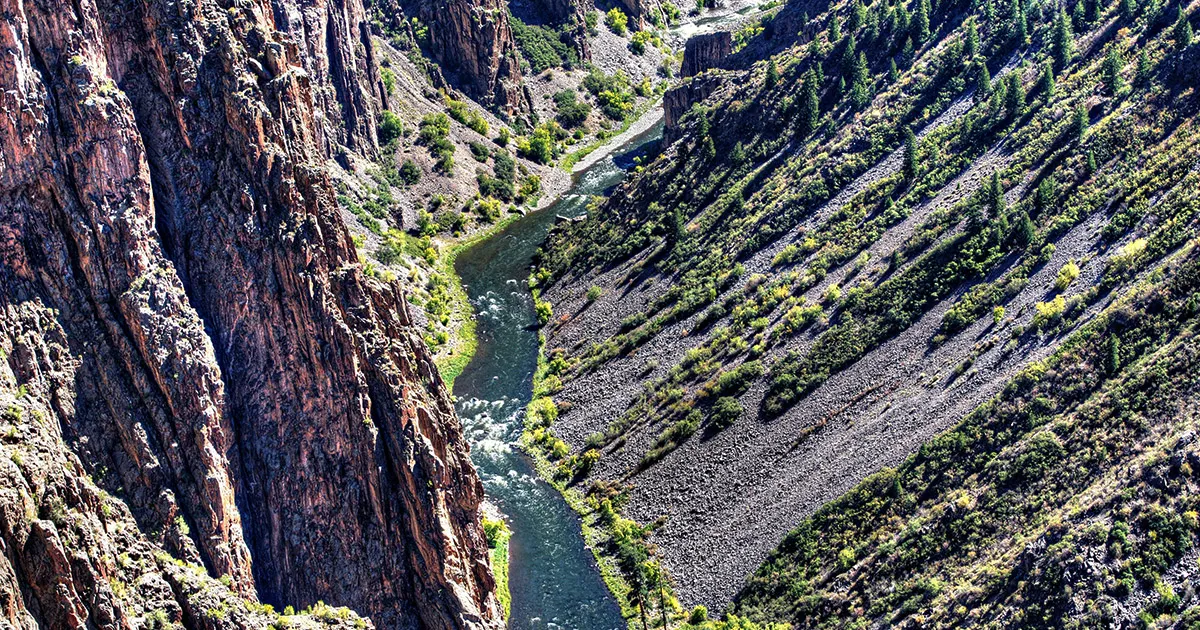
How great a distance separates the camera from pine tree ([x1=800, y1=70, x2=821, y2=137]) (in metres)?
143

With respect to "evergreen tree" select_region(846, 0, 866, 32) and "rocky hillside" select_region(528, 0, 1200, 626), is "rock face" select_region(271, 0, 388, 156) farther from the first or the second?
"evergreen tree" select_region(846, 0, 866, 32)

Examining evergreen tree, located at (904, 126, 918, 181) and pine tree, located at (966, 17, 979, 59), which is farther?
pine tree, located at (966, 17, 979, 59)

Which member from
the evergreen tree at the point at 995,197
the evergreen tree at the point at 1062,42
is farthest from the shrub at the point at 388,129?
the evergreen tree at the point at 995,197

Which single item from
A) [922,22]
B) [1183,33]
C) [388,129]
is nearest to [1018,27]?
[922,22]

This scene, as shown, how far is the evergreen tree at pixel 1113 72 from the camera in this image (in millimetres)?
120750

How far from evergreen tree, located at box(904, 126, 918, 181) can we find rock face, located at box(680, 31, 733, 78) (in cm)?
6470

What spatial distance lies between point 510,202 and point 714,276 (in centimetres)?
4848

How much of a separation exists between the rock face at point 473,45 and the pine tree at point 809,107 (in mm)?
57069

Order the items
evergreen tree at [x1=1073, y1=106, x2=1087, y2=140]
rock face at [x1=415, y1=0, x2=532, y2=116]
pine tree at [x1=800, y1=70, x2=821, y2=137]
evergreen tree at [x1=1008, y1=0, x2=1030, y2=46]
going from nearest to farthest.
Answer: evergreen tree at [x1=1073, y1=106, x2=1087, y2=140] → evergreen tree at [x1=1008, y1=0, x2=1030, y2=46] → pine tree at [x1=800, y1=70, x2=821, y2=137] → rock face at [x1=415, y1=0, x2=532, y2=116]

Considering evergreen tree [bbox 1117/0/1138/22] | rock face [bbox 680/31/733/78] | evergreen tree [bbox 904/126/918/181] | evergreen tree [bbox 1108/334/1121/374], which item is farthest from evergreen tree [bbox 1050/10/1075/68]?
rock face [bbox 680/31/733/78]

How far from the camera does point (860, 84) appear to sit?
474 ft

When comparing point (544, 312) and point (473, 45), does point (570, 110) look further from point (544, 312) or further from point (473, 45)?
point (544, 312)

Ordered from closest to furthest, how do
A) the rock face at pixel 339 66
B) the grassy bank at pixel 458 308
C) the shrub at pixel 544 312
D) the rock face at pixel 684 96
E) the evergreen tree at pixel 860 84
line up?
the grassy bank at pixel 458 308, the shrub at pixel 544 312, the evergreen tree at pixel 860 84, the rock face at pixel 339 66, the rock face at pixel 684 96

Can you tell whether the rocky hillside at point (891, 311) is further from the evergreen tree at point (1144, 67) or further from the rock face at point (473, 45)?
the rock face at point (473, 45)
